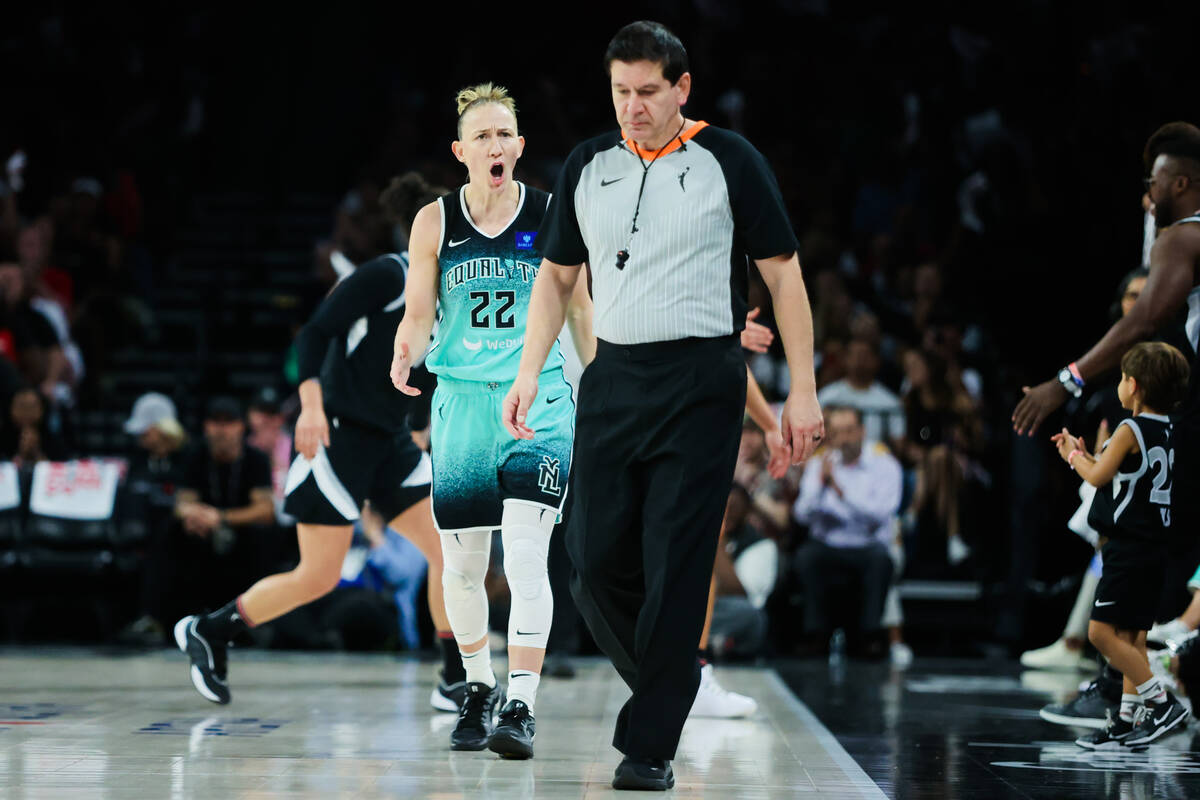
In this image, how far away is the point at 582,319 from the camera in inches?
181

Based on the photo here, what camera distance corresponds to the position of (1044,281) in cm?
955

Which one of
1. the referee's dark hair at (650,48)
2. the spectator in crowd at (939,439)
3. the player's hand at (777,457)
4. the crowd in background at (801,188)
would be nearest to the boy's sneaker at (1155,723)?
the player's hand at (777,457)

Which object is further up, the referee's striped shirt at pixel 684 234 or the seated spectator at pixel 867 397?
the referee's striped shirt at pixel 684 234

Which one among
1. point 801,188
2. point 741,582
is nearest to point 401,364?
point 741,582

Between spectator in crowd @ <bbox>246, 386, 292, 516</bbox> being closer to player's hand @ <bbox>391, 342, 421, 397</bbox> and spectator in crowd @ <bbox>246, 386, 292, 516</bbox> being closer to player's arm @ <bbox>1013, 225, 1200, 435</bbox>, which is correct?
player's hand @ <bbox>391, 342, 421, 397</bbox>

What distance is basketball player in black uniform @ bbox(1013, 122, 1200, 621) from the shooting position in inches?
199

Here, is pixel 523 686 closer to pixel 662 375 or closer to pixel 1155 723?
pixel 662 375

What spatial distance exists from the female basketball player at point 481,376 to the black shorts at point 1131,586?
1910 millimetres

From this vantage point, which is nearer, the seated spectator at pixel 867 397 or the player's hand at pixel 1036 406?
the player's hand at pixel 1036 406

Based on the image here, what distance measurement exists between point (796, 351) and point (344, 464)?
7.58 feet

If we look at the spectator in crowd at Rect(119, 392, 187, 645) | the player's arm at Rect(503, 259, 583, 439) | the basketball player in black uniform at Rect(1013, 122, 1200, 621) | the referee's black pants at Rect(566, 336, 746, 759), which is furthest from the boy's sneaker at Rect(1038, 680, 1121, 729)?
the spectator in crowd at Rect(119, 392, 187, 645)

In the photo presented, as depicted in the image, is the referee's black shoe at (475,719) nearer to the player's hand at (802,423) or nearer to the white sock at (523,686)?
the white sock at (523,686)

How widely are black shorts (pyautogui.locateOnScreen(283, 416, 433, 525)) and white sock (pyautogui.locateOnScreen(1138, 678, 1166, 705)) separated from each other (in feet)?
8.43

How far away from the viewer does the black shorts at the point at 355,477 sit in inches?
218
